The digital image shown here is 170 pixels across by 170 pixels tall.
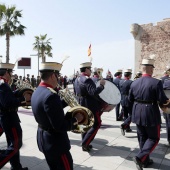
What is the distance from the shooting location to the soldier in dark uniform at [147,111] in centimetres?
388

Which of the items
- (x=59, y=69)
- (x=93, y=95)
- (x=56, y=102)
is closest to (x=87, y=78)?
(x=93, y=95)

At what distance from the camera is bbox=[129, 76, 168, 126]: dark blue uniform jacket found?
3.87 meters

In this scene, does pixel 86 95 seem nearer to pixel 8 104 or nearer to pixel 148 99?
pixel 148 99

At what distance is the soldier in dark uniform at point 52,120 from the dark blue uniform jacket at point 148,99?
5.58ft

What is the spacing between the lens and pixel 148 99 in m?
3.97

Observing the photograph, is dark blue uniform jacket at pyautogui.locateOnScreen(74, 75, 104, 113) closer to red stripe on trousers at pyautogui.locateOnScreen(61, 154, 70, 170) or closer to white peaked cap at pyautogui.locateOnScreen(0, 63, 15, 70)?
white peaked cap at pyautogui.locateOnScreen(0, 63, 15, 70)

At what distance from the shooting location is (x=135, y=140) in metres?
5.79

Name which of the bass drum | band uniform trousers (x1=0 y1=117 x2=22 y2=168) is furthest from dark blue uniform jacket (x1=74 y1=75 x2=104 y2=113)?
band uniform trousers (x1=0 y1=117 x2=22 y2=168)

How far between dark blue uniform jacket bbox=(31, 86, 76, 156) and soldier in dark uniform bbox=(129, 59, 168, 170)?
1.81 m

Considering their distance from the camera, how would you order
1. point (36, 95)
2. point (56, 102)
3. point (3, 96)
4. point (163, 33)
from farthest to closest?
point (163, 33)
point (3, 96)
point (36, 95)
point (56, 102)

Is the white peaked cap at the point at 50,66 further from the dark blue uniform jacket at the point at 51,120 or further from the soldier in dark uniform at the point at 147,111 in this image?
the soldier in dark uniform at the point at 147,111

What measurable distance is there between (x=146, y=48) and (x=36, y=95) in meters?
20.9

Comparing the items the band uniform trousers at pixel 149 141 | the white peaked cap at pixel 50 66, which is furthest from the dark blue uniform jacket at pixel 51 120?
the band uniform trousers at pixel 149 141

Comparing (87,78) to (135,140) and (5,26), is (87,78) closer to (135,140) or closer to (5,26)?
(135,140)
